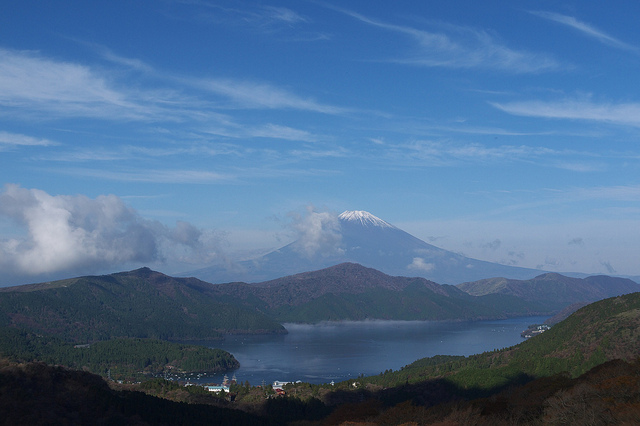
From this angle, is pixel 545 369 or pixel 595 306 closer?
pixel 545 369

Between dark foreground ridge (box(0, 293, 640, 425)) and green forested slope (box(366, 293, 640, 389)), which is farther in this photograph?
green forested slope (box(366, 293, 640, 389))

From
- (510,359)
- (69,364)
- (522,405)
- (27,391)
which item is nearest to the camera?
(522,405)

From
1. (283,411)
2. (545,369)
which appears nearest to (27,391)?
(283,411)

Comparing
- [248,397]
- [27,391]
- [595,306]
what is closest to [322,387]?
[248,397]

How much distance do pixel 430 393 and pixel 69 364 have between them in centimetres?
12377

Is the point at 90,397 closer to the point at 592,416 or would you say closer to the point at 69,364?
the point at 592,416

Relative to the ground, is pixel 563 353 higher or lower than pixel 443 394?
higher

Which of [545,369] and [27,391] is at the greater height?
[27,391]

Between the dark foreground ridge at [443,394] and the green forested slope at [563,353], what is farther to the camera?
the green forested slope at [563,353]

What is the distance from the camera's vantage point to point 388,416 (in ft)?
194

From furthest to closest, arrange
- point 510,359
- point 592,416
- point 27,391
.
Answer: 1. point 510,359
2. point 27,391
3. point 592,416

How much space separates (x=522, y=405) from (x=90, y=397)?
5397cm

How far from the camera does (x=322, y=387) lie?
403 ft

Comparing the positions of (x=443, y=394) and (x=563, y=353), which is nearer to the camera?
(x=443, y=394)
